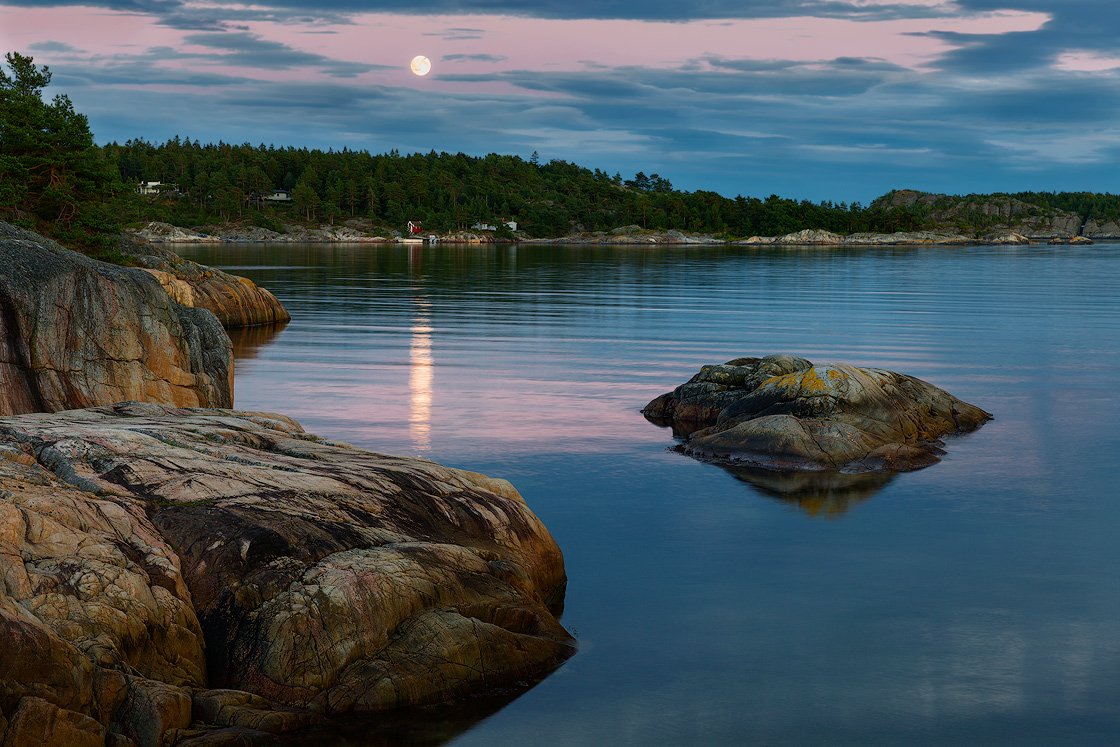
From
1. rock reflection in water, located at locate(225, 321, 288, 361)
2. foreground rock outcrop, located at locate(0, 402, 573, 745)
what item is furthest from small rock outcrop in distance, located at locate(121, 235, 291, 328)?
foreground rock outcrop, located at locate(0, 402, 573, 745)

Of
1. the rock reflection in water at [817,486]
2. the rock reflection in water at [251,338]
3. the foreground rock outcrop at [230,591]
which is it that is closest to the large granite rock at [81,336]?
the foreground rock outcrop at [230,591]

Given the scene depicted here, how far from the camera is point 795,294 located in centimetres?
7538

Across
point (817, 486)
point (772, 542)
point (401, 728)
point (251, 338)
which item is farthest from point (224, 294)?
point (401, 728)

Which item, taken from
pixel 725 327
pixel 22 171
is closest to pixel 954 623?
pixel 725 327

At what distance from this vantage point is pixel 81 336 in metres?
19.6

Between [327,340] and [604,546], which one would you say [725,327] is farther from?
[604,546]

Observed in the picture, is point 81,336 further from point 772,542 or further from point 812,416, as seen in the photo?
point 812,416

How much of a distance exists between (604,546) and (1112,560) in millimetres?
7261

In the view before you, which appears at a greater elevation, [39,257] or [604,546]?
[39,257]

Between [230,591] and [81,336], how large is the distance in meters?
10.2

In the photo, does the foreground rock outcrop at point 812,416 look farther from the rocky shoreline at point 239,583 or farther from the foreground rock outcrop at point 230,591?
the foreground rock outcrop at point 230,591

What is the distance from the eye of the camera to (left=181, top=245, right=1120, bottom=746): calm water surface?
11.5 metres

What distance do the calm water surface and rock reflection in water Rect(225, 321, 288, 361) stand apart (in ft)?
1.26

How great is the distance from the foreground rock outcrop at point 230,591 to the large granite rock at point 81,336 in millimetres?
5487
